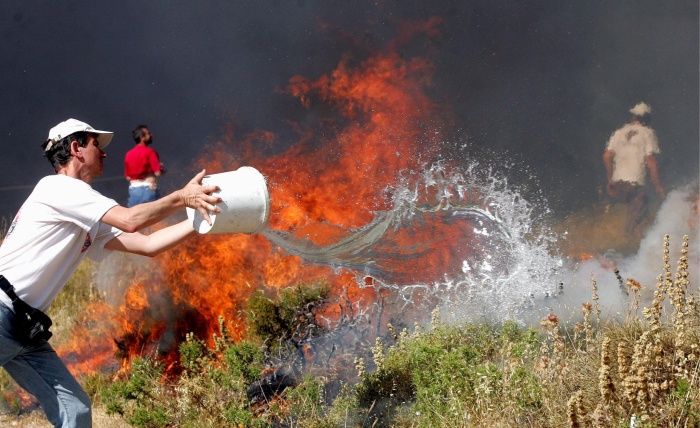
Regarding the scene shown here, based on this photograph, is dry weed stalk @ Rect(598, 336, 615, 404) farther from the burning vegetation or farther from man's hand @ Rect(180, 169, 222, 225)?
man's hand @ Rect(180, 169, 222, 225)

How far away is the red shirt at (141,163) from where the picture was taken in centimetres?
694

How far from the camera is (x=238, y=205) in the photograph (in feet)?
12.2

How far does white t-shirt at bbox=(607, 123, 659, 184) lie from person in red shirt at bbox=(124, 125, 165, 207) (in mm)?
4343

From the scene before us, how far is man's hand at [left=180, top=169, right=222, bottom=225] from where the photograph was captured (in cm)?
350

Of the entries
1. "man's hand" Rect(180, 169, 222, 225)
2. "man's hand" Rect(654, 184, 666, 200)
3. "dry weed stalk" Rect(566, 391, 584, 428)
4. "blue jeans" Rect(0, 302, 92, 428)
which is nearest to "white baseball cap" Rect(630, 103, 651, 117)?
"man's hand" Rect(654, 184, 666, 200)

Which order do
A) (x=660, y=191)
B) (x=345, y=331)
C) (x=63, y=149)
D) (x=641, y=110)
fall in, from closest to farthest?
(x=63, y=149) < (x=345, y=331) < (x=660, y=191) < (x=641, y=110)

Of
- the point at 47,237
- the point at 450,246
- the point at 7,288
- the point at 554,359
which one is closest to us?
the point at 7,288

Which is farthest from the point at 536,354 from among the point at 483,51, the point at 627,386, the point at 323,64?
the point at 323,64

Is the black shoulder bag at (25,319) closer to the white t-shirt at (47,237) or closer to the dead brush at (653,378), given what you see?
the white t-shirt at (47,237)

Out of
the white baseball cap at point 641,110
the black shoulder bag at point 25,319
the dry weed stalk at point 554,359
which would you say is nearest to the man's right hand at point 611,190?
the white baseball cap at point 641,110

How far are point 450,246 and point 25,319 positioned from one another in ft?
13.1

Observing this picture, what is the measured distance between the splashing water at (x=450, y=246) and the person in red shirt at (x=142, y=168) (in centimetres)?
136

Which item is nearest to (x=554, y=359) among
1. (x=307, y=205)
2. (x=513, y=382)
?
(x=513, y=382)

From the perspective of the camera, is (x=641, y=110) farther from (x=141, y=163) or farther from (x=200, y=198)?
(x=141, y=163)
